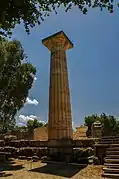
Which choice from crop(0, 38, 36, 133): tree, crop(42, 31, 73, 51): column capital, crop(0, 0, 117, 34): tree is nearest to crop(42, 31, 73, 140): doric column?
crop(42, 31, 73, 51): column capital

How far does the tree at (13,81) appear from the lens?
65.9ft

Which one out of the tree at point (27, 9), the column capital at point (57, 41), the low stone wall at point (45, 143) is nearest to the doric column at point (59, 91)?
the column capital at point (57, 41)

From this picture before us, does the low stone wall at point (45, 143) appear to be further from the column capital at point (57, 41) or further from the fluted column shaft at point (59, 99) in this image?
the column capital at point (57, 41)

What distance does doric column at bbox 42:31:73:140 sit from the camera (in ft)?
48.6

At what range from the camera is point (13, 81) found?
20969 millimetres

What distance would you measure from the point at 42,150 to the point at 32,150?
1.00 metres

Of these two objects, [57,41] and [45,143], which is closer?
[45,143]

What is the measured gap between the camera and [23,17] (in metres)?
6.46

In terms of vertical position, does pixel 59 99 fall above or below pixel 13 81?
below

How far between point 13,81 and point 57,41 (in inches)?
253

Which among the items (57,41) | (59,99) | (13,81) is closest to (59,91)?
(59,99)

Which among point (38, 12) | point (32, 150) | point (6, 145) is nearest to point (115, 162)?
point (38, 12)

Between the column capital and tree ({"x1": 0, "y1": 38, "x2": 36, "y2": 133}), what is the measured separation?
12.9 feet

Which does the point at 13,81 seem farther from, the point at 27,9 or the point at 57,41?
the point at 27,9
